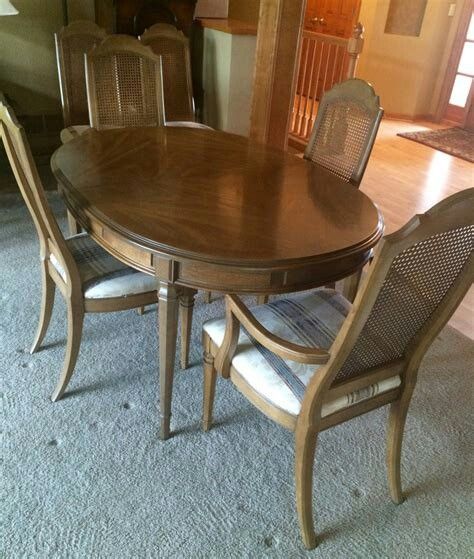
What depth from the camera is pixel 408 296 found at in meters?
1.16

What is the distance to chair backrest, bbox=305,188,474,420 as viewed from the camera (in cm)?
98

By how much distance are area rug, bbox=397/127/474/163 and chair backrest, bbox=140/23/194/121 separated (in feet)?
9.71

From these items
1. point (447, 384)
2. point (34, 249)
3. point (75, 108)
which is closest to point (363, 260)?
point (447, 384)

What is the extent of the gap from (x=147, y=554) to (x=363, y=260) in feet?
3.34

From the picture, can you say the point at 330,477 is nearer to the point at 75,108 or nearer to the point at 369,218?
the point at 369,218

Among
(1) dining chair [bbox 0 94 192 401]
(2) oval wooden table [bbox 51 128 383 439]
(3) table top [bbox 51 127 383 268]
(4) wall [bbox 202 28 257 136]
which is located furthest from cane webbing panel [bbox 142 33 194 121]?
(1) dining chair [bbox 0 94 192 401]

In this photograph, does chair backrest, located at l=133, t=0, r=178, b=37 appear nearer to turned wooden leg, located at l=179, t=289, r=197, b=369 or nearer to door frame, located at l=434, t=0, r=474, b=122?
turned wooden leg, located at l=179, t=289, r=197, b=369

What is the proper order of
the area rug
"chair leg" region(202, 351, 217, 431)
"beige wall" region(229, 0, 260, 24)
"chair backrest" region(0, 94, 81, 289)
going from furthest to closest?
1. the area rug
2. "beige wall" region(229, 0, 260, 24)
3. "chair leg" region(202, 351, 217, 431)
4. "chair backrest" region(0, 94, 81, 289)

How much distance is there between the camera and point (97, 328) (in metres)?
2.19

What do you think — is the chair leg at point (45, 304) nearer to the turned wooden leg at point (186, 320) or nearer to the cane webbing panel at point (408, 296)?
the turned wooden leg at point (186, 320)

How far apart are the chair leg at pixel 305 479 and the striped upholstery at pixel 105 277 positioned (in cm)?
73

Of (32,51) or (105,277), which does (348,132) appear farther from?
(32,51)

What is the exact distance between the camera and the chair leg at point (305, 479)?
4.32ft

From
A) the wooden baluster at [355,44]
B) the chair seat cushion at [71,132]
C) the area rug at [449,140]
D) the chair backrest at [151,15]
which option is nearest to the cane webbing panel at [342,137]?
the chair seat cushion at [71,132]
